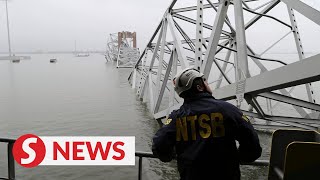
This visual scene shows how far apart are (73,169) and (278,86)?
22.2ft

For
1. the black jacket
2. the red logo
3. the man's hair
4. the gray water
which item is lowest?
the gray water

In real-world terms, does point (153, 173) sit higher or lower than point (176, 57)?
lower

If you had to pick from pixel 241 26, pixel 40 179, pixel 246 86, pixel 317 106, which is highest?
pixel 241 26

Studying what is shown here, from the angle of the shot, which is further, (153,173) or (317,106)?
(153,173)

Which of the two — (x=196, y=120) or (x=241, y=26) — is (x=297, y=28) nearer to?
(x=241, y=26)

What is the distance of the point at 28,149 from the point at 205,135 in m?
4.54

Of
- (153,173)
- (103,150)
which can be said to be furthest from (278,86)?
(153,173)

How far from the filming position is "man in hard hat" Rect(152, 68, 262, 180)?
2348 mm

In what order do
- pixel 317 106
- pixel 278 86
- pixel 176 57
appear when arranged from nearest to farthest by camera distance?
pixel 278 86, pixel 317 106, pixel 176 57

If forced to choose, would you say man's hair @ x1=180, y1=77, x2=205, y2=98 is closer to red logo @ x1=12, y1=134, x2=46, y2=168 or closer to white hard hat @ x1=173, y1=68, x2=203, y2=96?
white hard hat @ x1=173, y1=68, x2=203, y2=96

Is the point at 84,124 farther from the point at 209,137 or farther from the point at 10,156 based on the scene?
the point at 209,137

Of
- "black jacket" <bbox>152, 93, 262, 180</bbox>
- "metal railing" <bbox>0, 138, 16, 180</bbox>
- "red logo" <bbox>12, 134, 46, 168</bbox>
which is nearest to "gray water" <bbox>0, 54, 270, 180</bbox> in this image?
"red logo" <bbox>12, 134, 46, 168</bbox>

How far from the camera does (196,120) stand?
2379 mm

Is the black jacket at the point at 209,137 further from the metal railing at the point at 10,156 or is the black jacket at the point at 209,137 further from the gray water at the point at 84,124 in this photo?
the gray water at the point at 84,124
